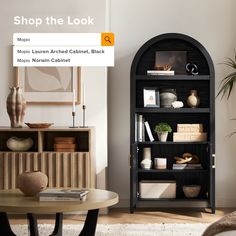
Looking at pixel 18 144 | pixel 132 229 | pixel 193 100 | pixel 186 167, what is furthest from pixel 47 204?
pixel 193 100

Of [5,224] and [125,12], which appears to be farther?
[125,12]

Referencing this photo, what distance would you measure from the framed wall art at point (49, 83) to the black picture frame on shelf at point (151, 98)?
635 mm

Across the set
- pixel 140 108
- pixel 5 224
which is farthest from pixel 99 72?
pixel 5 224

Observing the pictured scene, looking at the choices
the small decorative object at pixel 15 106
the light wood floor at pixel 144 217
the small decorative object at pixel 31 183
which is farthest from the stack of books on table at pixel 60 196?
the small decorative object at pixel 15 106

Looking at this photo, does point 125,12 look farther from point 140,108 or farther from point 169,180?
point 169,180

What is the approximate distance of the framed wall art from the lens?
17.6 ft

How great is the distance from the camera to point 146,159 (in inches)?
214

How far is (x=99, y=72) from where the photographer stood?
5.35m

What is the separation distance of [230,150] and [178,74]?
933mm

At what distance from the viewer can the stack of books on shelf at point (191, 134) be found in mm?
5383

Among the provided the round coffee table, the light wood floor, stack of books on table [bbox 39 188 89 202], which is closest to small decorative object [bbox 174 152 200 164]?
the light wood floor

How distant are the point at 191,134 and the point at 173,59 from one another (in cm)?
78

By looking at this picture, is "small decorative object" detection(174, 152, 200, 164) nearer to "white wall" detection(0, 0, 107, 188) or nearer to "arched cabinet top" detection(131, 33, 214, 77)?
"white wall" detection(0, 0, 107, 188)

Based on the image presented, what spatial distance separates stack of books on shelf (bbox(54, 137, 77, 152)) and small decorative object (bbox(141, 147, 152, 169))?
0.72 meters
